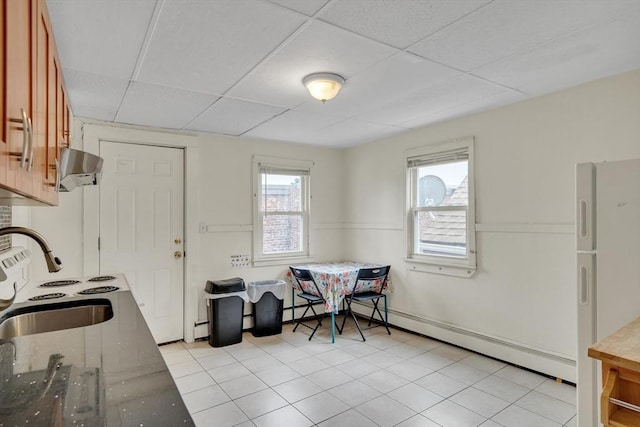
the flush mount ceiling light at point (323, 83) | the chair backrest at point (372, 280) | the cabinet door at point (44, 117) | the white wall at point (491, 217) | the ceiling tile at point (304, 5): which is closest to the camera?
the cabinet door at point (44, 117)

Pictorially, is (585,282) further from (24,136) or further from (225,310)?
(225,310)

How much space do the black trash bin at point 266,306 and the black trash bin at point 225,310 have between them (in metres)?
0.19

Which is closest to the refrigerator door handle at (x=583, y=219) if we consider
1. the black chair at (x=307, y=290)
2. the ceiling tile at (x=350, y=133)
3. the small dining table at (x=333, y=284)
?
the ceiling tile at (x=350, y=133)

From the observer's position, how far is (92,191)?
11.3 ft

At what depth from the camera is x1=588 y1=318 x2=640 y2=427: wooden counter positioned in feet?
4.48

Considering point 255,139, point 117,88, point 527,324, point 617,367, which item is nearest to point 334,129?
point 255,139

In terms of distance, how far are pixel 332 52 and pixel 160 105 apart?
1.71 metres

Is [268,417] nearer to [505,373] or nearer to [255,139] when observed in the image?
[505,373]

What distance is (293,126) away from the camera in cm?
383

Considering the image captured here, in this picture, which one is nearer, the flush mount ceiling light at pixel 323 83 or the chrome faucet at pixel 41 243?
the chrome faucet at pixel 41 243

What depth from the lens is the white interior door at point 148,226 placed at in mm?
3584

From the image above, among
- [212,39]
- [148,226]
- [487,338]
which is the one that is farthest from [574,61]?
[148,226]

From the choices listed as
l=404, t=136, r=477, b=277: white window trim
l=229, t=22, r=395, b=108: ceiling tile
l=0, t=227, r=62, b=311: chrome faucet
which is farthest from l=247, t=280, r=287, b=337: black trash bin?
l=0, t=227, r=62, b=311: chrome faucet

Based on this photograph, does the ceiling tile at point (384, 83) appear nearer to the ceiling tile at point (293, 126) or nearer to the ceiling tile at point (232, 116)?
the ceiling tile at point (293, 126)
